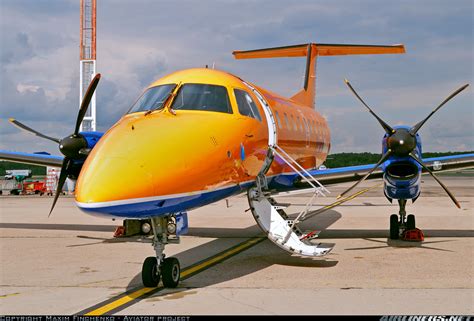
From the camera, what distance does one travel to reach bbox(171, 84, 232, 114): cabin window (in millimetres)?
8008

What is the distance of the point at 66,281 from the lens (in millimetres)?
8008

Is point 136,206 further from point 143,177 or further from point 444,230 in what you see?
point 444,230

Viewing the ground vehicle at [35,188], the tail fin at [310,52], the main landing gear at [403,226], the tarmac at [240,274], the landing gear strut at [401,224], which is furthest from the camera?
the ground vehicle at [35,188]

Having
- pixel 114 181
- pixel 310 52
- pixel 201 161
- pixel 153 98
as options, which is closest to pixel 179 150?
pixel 201 161

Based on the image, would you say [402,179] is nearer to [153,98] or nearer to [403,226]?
[403,226]

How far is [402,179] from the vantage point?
11.3m

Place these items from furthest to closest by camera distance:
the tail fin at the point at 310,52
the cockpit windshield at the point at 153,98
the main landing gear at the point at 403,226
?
the tail fin at the point at 310,52
the main landing gear at the point at 403,226
the cockpit windshield at the point at 153,98

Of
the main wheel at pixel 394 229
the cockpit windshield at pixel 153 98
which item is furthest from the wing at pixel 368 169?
the cockpit windshield at pixel 153 98

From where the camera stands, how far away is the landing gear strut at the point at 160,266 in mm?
7375

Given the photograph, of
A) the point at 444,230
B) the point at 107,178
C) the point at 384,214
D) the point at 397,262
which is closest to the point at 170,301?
Answer: the point at 107,178

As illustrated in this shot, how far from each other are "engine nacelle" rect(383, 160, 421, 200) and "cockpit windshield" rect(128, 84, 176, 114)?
560 cm

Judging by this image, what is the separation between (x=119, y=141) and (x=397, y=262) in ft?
18.8

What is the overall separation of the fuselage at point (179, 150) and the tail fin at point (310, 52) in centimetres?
946

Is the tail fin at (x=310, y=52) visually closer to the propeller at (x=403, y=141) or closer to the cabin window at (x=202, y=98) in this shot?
the propeller at (x=403, y=141)
